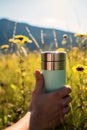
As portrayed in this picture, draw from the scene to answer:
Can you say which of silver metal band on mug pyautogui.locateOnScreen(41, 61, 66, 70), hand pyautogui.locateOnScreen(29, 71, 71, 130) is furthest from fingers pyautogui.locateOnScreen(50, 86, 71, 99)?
silver metal band on mug pyautogui.locateOnScreen(41, 61, 66, 70)

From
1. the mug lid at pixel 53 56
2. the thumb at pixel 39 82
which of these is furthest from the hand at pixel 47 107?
the mug lid at pixel 53 56

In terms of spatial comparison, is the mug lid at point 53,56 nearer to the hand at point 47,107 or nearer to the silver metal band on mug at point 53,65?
the silver metal band on mug at point 53,65

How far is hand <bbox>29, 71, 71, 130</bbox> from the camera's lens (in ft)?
7.08

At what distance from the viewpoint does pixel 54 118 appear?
2.22 metres

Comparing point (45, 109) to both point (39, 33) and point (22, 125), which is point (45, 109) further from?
point (39, 33)

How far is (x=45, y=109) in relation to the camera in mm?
2184

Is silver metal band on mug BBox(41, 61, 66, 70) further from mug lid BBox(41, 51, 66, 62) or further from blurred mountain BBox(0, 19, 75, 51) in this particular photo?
blurred mountain BBox(0, 19, 75, 51)

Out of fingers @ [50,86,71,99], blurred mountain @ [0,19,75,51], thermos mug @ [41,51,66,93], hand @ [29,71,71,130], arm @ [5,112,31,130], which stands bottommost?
arm @ [5,112,31,130]

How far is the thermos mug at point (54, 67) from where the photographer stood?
6.87ft

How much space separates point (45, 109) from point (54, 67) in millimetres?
228

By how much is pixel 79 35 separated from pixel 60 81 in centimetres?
107

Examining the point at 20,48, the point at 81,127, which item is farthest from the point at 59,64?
the point at 20,48

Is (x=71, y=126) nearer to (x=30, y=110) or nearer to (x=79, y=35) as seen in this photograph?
(x=30, y=110)

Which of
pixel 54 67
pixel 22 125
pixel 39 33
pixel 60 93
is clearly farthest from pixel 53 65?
pixel 39 33
